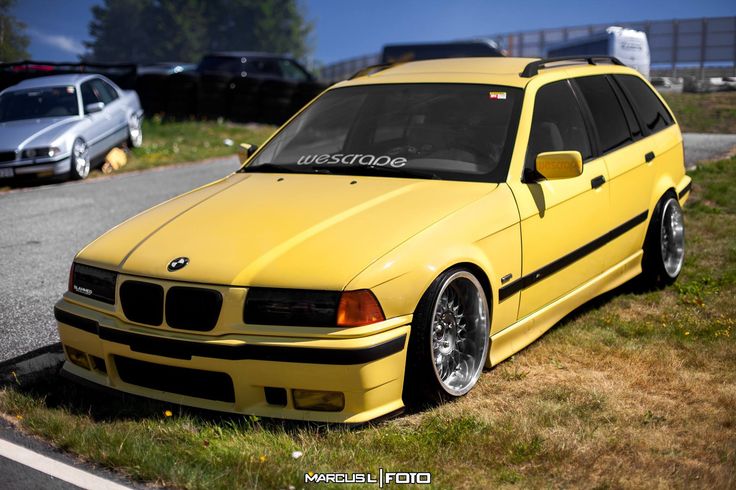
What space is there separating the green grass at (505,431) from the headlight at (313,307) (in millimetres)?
485

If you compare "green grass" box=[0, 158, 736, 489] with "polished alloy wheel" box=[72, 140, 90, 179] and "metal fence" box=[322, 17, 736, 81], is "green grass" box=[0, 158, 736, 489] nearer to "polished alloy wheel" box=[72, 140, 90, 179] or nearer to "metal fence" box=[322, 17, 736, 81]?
"polished alloy wheel" box=[72, 140, 90, 179]

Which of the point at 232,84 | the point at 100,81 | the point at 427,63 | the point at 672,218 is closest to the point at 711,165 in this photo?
the point at 672,218

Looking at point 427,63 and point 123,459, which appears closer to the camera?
point 123,459

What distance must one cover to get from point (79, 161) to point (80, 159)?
2.0 inches

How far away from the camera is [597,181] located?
19.4 ft

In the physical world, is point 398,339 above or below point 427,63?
below

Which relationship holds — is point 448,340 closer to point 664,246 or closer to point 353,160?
point 353,160

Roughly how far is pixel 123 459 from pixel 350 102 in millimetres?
2932

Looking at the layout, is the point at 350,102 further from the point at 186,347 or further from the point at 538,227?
the point at 186,347

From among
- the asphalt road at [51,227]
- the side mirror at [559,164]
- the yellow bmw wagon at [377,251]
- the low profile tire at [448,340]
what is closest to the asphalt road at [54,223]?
the asphalt road at [51,227]

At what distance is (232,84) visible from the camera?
21.5 m

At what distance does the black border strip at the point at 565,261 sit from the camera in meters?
5.11

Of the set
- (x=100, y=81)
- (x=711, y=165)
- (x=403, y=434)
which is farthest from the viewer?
(x=100, y=81)

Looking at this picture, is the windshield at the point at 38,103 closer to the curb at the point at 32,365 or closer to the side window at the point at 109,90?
the side window at the point at 109,90
